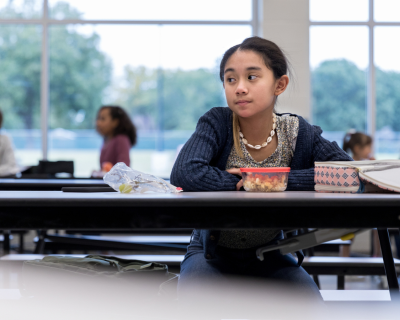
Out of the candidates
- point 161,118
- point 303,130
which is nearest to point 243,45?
point 303,130

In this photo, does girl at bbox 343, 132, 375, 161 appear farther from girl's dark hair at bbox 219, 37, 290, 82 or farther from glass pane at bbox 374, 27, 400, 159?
girl's dark hair at bbox 219, 37, 290, 82

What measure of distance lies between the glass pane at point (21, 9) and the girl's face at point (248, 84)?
15.5ft

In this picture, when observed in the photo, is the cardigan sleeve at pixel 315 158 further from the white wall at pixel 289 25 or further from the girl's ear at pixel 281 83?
→ the white wall at pixel 289 25

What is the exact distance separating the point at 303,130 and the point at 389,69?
4.65 meters

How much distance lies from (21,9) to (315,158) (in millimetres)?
5060

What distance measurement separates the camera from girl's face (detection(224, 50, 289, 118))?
1336 mm

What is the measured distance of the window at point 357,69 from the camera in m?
5.36

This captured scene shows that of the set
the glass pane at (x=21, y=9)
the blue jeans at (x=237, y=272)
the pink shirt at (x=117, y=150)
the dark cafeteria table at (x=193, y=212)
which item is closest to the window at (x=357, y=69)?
the pink shirt at (x=117, y=150)

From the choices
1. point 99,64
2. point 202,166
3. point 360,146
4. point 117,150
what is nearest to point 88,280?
point 202,166

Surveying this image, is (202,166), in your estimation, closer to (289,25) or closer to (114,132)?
(114,132)

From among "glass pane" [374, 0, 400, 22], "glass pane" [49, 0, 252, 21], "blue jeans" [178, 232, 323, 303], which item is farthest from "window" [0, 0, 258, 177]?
"blue jeans" [178, 232, 323, 303]

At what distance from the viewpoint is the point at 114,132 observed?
4.27 meters

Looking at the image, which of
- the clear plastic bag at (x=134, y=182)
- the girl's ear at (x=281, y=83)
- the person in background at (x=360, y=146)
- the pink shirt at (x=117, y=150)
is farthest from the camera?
the pink shirt at (x=117, y=150)

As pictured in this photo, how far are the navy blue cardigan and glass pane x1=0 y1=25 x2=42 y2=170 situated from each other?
15.0 ft
